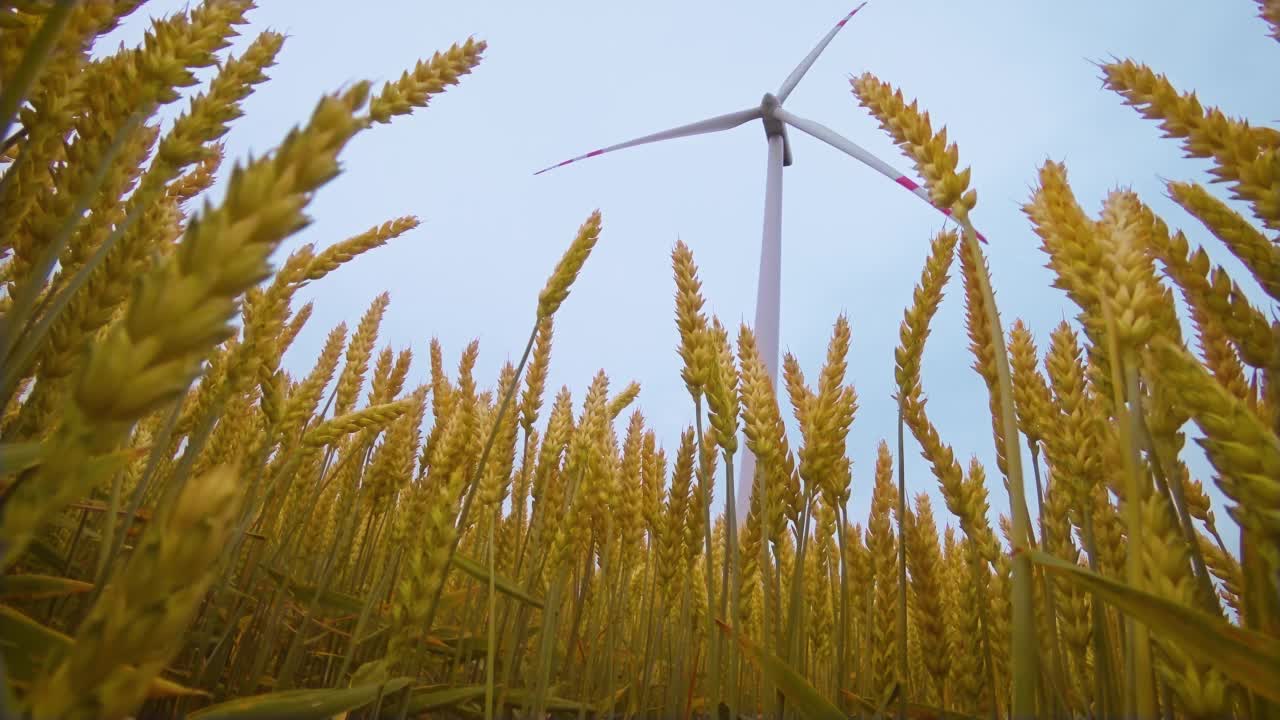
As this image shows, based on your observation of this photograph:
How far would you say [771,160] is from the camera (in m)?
9.77

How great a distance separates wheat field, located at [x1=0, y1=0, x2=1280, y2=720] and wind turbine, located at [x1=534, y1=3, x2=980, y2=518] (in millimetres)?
4298

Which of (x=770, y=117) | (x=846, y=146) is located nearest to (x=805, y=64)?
(x=770, y=117)

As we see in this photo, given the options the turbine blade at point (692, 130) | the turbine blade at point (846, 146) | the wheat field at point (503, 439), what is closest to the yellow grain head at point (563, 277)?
the wheat field at point (503, 439)

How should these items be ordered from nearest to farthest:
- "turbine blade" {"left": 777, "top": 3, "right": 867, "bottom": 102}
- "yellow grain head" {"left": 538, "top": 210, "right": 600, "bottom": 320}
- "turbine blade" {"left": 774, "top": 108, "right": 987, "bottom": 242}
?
"yellow grain head" {"left": 538, "top": 210, "right": 600, "bottom": 320}
"turbine blade" {"left": 774, "top": 108, "right": 987, "bottom": 242}
"turbine blade" {"left": 777, "top": 3, "right": 867, "bottom": 102}

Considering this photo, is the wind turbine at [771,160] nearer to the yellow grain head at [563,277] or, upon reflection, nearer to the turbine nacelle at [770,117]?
the turbine nacelle at [770,117]

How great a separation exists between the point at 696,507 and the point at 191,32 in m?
1.77

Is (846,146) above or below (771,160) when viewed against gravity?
below

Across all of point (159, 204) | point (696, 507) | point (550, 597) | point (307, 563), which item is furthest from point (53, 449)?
point (307, 563)

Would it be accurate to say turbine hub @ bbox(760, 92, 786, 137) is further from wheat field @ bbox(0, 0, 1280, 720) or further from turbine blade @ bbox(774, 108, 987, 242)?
wheat field @ bbox(0, 0, 1280, 720)

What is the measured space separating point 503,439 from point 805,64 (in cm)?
884

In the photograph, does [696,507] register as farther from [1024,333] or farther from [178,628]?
[178,628]

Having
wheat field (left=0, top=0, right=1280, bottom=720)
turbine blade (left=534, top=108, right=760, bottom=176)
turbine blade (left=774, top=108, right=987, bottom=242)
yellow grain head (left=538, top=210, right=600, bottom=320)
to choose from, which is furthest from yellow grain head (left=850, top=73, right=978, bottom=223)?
turbine blade (left=534, top=108, right=760, bottom=176)

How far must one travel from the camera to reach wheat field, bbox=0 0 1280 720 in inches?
15.3

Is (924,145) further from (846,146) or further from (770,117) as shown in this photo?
(770,117)
